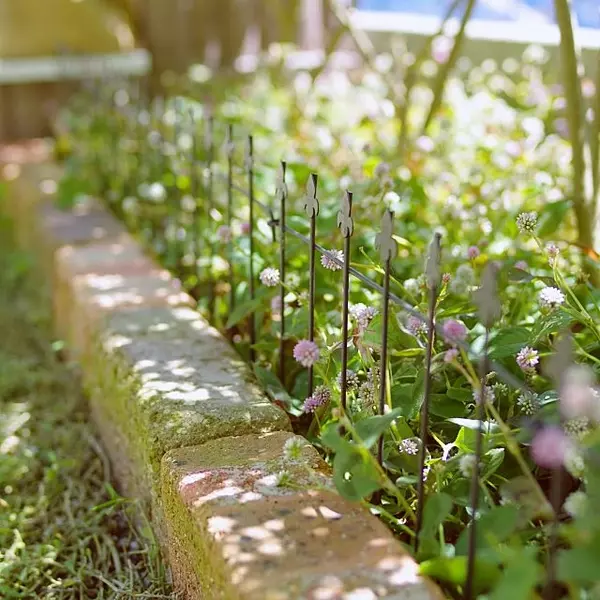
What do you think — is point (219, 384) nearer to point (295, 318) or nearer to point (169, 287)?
point (295, 318)

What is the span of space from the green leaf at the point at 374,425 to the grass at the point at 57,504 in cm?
73

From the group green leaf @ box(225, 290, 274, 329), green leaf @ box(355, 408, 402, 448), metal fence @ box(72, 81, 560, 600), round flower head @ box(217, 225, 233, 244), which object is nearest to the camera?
metal fence @ box(72, 81, 560, 600)

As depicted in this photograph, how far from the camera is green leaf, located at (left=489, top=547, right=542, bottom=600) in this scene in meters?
1.37

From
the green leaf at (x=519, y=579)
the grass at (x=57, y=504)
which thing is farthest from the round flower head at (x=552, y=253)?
the grass at (x=57, y=504)

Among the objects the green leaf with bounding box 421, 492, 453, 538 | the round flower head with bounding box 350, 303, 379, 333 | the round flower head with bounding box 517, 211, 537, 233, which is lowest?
the green leaf with bounding box 421, 492, 453, 538

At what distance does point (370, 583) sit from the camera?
1.59m

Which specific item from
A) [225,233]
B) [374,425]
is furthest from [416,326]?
A: [225,233]

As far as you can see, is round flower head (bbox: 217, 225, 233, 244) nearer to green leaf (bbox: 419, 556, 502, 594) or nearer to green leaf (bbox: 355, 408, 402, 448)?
green leaf (bbox: 355, 408, 402, 448)

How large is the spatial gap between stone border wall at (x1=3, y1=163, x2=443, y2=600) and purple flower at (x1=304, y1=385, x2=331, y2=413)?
90 millimetres

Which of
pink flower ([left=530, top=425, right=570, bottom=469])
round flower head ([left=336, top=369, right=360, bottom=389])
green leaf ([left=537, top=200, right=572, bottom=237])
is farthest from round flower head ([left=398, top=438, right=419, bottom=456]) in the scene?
green leaf ([left=537, top=200, right=572, bottom=237])

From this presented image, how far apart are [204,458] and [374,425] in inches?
17.5

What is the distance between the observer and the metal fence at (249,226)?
1.69m

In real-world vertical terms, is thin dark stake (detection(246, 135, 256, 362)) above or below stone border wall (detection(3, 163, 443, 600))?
above

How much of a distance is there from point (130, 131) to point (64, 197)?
0.47m
